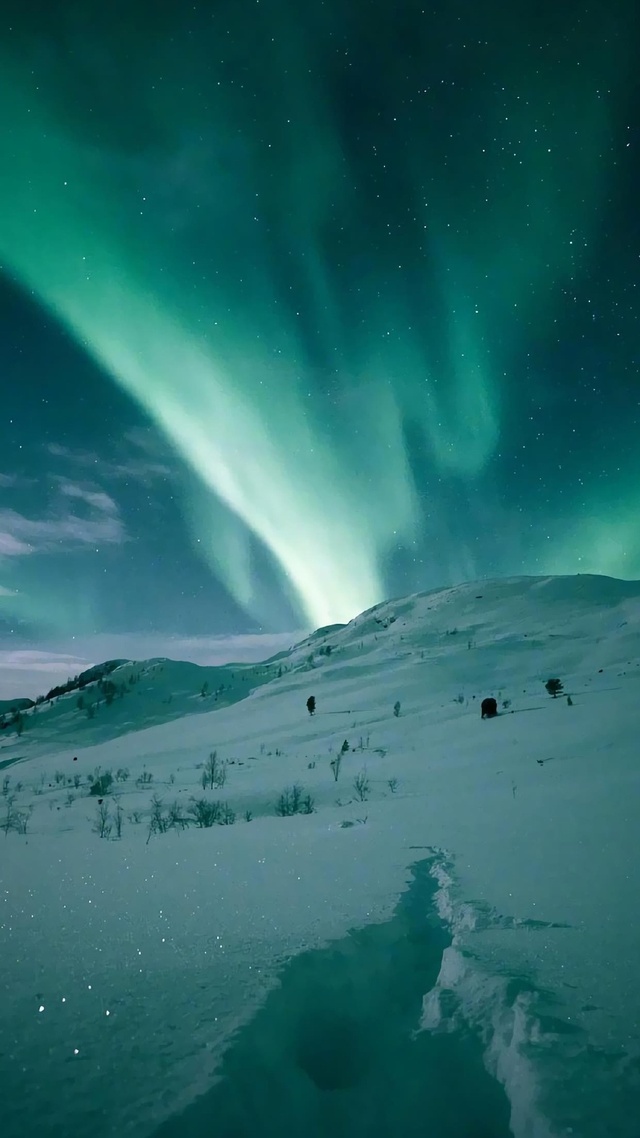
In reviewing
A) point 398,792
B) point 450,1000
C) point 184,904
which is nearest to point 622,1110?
point 450,1000

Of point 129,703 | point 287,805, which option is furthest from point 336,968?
point 129,703

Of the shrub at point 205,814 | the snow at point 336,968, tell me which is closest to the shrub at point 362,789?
the snow at point 336,968

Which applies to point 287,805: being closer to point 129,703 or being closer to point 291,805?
point 291,805

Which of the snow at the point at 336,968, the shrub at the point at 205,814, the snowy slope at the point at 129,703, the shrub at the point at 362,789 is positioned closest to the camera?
the snow at the point at 336,968


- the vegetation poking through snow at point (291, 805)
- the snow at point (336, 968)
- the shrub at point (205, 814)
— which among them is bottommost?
the vegetation poking through snow at point (291, 805)

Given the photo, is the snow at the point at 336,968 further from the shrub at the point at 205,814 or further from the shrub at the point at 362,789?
the shrub at the point at 362,789

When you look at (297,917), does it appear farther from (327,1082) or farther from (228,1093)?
(228,1093)

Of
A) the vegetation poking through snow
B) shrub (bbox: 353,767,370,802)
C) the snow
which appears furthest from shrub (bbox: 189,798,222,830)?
shrub (bbox: 353,767,370,802)

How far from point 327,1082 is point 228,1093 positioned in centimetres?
59

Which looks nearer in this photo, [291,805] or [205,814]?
[205,814]

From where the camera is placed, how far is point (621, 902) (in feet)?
9.02

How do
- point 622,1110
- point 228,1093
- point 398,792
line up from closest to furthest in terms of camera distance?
point 622,1110 < point 228,1093 < point 398,792

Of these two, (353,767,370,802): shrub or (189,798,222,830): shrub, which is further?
(353,767,370,802): shrub

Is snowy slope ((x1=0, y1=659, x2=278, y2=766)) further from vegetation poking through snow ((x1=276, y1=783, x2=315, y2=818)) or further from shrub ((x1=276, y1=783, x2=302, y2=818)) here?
shrub ((x1=276, y1=783, x2=302, y2=818))
